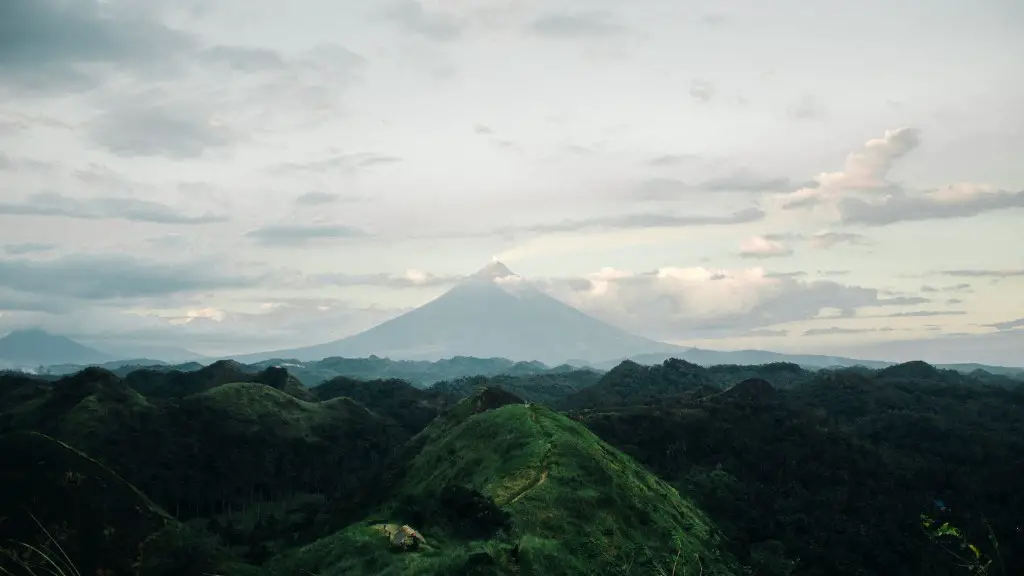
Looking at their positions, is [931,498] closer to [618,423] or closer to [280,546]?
[618,423]

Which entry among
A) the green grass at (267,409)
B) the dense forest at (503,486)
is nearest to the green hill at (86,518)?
the dense forest at (503,486)

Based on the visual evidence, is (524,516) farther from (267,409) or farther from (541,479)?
(267,409)

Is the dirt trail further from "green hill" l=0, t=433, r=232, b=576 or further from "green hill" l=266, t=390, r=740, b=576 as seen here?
"green hill" l=0, t=433, r=232, b=576

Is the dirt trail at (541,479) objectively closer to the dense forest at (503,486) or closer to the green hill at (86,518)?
the dense forest at (503,486)

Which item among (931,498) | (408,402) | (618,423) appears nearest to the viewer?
(931,498)

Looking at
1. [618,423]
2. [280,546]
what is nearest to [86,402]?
[280,546]

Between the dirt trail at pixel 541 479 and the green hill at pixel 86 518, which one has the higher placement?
the dirt trail at pixel 541 479
